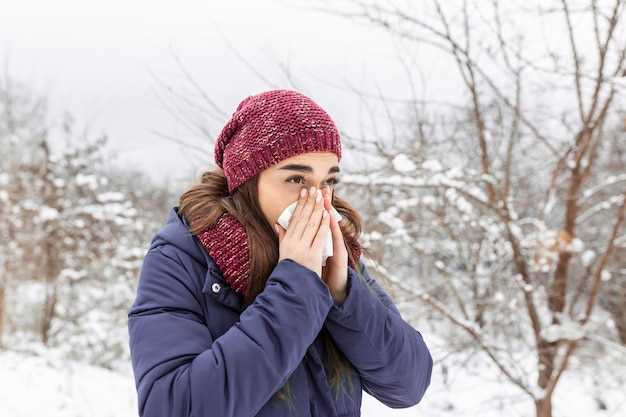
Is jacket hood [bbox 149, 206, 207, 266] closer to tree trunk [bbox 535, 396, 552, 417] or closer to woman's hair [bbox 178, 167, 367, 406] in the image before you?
woman's hair [bbox 178, 167, 367, 406]

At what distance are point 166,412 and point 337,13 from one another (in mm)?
2648

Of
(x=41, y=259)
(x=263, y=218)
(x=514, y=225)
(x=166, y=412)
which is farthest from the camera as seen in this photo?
(x=41, y=259)

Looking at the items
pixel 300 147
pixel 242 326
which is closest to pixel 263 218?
pixel 300 147

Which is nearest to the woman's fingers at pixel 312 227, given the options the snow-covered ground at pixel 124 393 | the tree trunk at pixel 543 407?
the snow-covered ground at pixel 124 393

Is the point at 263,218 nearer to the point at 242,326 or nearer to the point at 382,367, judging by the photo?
the point at 242,326

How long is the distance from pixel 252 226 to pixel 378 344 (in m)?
0.37

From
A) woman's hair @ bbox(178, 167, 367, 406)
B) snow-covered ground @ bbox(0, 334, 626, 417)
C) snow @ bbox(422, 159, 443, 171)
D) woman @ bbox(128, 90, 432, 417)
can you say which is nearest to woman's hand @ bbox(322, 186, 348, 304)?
woman @ bbox(128, 90, 432, 417)

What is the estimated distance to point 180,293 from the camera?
1026 millimetres

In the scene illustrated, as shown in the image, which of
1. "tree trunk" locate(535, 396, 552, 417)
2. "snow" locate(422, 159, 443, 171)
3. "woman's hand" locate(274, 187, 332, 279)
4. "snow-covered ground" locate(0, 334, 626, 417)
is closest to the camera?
"woman's hand" locate(274, 187, 332, 279)

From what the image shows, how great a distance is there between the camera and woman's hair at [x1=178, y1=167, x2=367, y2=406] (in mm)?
1096

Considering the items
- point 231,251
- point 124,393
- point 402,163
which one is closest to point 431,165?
point 402,163

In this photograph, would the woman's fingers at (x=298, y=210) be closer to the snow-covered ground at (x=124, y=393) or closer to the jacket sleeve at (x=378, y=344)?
the jacket sleeve at (x=378, y=344)

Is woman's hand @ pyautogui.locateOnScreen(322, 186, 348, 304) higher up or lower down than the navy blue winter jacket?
higher up

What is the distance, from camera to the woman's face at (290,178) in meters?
1.11
